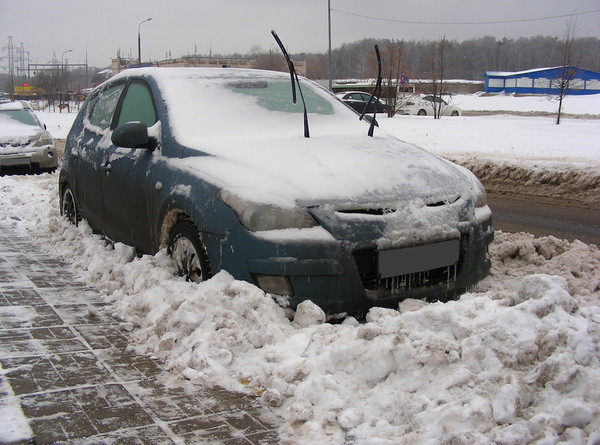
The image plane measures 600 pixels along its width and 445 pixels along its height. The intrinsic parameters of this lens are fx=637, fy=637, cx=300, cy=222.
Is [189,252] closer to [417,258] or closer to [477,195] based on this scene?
[417,258]

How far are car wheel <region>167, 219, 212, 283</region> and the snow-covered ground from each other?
8cm

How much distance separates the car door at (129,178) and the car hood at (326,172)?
1.80ft

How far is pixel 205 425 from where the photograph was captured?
253 centimetres

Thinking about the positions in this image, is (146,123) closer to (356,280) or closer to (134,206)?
(134,206)

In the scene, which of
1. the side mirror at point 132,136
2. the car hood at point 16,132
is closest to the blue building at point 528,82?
the car hood at point 16,132

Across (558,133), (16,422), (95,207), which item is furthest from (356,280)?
(558,133)

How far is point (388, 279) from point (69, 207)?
12.6 ft

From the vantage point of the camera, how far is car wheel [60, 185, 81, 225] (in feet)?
19.4

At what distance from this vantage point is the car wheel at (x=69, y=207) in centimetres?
591

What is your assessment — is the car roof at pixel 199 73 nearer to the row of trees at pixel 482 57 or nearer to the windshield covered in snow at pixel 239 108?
the windshield covered in snow at pixel 239 108

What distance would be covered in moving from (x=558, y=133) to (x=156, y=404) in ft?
66.1

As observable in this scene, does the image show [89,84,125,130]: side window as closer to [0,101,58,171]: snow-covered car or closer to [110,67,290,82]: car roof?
[110,67,290,82]: car roof

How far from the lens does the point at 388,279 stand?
3.44 meters

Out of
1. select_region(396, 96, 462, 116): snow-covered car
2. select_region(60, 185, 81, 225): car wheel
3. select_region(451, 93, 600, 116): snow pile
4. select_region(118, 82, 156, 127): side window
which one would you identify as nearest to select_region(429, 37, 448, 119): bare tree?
select_region(396, 96, 462, 116): snow-covered car
